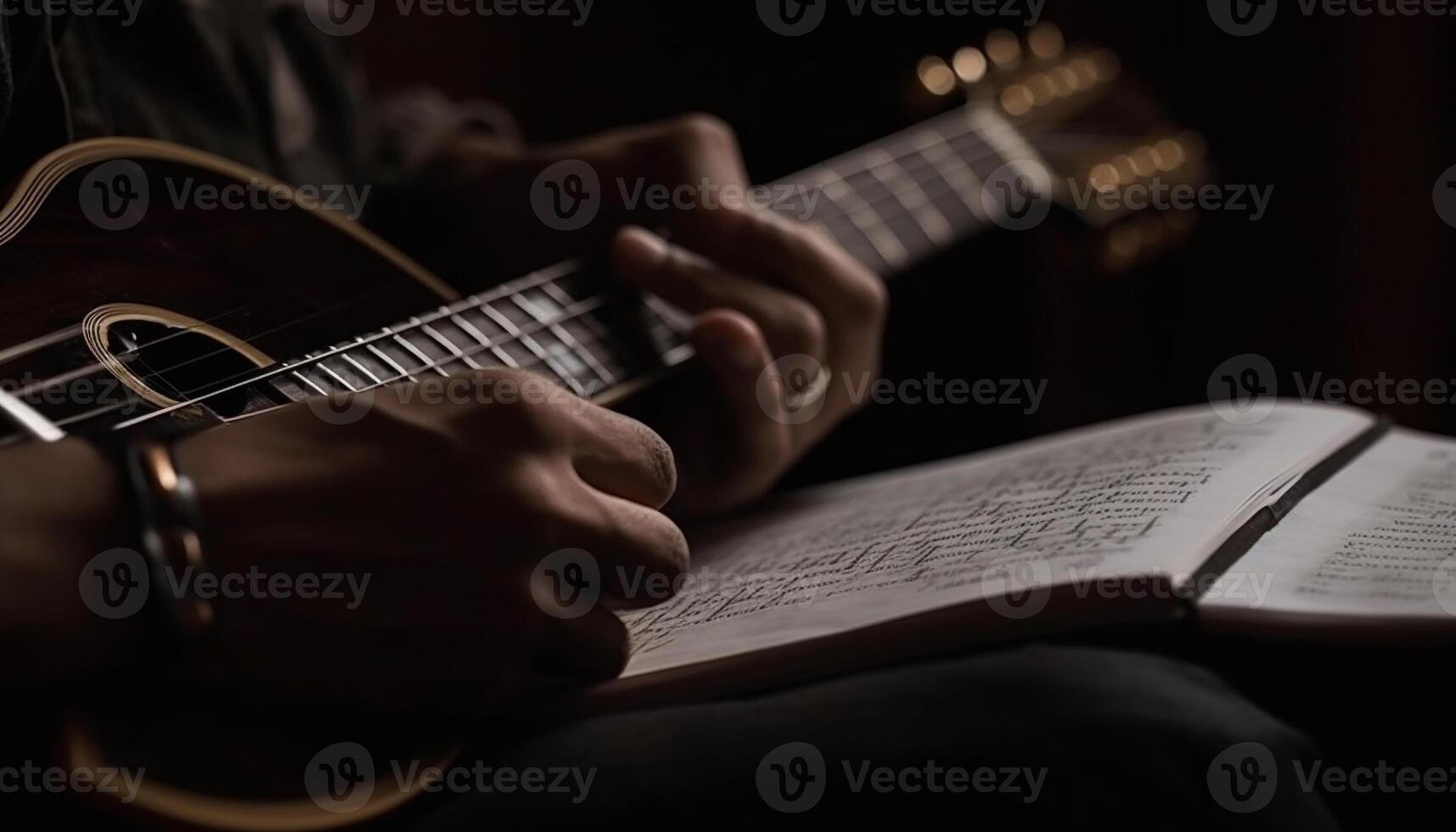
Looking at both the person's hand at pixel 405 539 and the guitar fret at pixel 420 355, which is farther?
the guitar fret at pixel 420 355

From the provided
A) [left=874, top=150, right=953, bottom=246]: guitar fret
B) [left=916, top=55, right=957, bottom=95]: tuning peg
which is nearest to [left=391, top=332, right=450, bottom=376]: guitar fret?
[left=874, top=150, right=953, bottom=246]: guitar fret

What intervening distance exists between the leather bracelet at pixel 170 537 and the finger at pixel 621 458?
13 cm

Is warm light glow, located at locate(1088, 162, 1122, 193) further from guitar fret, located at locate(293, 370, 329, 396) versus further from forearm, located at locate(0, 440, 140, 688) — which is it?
forearm, located at locate(0, 440, 140, 688)

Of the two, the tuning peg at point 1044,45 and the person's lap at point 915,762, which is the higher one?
the tuning peg at point 1044,45

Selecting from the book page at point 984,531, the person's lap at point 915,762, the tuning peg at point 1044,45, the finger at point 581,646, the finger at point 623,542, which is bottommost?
the person's lap at point 915,762

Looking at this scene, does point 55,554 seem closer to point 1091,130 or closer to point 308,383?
point 308,383

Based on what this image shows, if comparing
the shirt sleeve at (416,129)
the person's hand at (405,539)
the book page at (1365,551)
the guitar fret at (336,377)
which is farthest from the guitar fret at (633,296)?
the book page at (1365,551)

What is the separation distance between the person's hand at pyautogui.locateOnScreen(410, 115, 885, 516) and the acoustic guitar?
4 cm

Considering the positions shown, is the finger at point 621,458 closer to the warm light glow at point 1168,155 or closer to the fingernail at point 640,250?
the fingernail at point 640,250

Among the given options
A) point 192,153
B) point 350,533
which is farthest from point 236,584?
point 192,153

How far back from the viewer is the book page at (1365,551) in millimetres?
387

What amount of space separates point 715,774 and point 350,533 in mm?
149

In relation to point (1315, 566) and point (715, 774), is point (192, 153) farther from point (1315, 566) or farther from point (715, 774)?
point (1315, 566)

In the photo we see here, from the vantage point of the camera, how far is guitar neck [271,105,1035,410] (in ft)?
1.80
